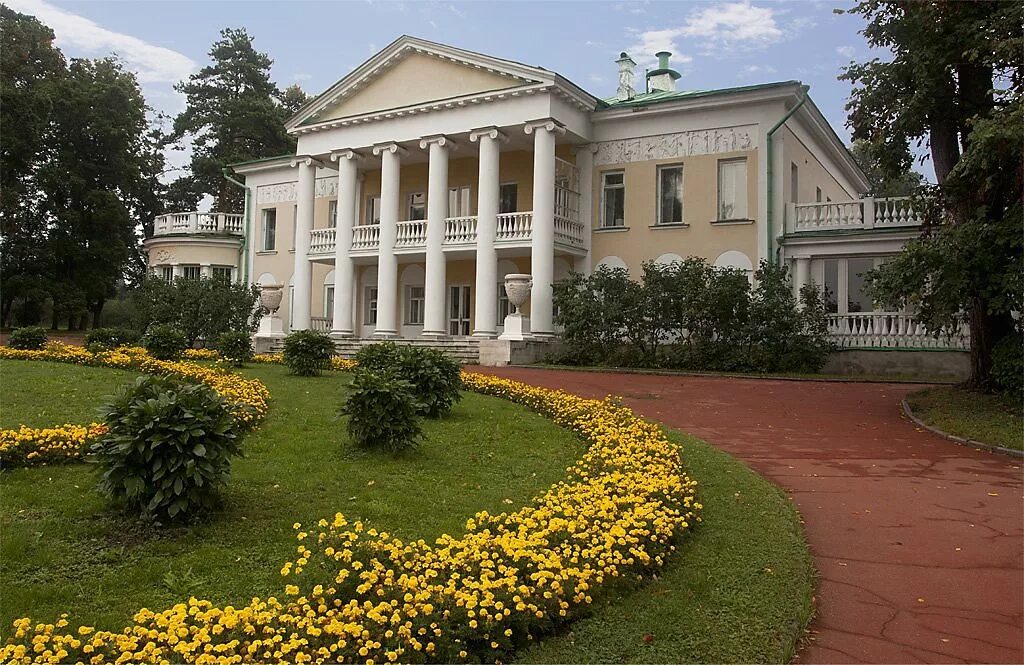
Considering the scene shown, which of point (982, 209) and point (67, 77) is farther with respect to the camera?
point (67, 77)

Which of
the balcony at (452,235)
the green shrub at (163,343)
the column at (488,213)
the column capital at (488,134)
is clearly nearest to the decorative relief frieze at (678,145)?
the balcony at (452,235)

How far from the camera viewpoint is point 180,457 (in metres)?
5.01

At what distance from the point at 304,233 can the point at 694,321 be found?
50.4 ft

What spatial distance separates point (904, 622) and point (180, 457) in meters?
4.50

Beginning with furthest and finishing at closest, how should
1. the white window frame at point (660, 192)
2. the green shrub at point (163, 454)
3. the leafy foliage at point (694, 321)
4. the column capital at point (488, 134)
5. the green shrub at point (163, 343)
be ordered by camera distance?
the column capital at point (488, 134)
the white window frame at point (660, 192)
the leafy foliage at point (694, 321)
the green shrub at point (163, 343)
the green shrub at point (163, 454)

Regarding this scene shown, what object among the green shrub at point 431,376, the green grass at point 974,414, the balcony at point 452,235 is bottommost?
the green grass at point 974,414

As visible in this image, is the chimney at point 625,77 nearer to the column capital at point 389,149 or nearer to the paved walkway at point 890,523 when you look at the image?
the column capital at point 389,149

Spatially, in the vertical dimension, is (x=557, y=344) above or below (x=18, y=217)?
below

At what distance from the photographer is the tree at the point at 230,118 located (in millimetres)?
43656

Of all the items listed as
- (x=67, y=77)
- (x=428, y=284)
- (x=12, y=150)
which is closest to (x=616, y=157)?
(x=428, y=284)

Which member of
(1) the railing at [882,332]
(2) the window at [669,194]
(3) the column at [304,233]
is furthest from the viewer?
(3) the column at [304,233]

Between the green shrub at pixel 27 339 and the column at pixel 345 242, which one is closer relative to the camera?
Answer: the green shrub at pixel 27 339

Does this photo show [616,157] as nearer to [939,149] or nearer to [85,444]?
[939,149]

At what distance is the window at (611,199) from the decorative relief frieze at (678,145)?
0.53m
